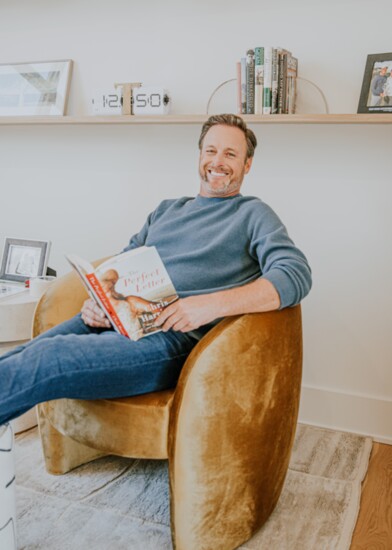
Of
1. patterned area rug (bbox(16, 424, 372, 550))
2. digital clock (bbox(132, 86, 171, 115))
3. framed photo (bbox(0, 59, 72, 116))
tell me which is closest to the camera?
patterned area rug (bbox(16, 424, 372, 550))

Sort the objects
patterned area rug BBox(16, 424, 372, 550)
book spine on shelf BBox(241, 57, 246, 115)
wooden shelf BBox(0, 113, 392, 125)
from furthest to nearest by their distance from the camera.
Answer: book spine on shelf BBox(241, 57, 246, 115) < wooden shelf BBox(0, 113, 392, 125) < patterned area rug BBox(16, 424, 372, 550)

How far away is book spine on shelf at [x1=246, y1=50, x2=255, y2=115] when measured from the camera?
7.41ft

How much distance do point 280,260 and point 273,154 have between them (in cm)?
93

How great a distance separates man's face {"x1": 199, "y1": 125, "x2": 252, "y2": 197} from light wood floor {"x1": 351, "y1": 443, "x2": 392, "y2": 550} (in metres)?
1.09

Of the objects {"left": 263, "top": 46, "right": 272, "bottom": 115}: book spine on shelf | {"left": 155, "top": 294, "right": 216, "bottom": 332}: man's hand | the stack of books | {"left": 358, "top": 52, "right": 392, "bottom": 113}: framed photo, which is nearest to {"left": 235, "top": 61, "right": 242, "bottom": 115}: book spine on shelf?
the stack of books

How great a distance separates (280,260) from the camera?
1704 mm

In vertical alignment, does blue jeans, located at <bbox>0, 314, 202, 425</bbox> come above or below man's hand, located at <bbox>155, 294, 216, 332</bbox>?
below

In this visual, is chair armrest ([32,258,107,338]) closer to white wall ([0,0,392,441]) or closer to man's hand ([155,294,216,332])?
man's hand ([155,294,216,332])

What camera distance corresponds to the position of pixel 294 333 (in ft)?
5.56

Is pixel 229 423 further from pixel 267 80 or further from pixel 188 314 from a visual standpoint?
pixel 267 80

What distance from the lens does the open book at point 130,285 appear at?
5.21 feet

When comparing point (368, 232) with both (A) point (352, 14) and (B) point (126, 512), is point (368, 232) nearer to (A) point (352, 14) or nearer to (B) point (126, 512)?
(A) point (352, 14)

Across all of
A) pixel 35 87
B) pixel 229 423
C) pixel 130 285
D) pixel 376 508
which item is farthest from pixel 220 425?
pixel 35 87

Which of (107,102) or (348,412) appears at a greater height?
(107,102)
